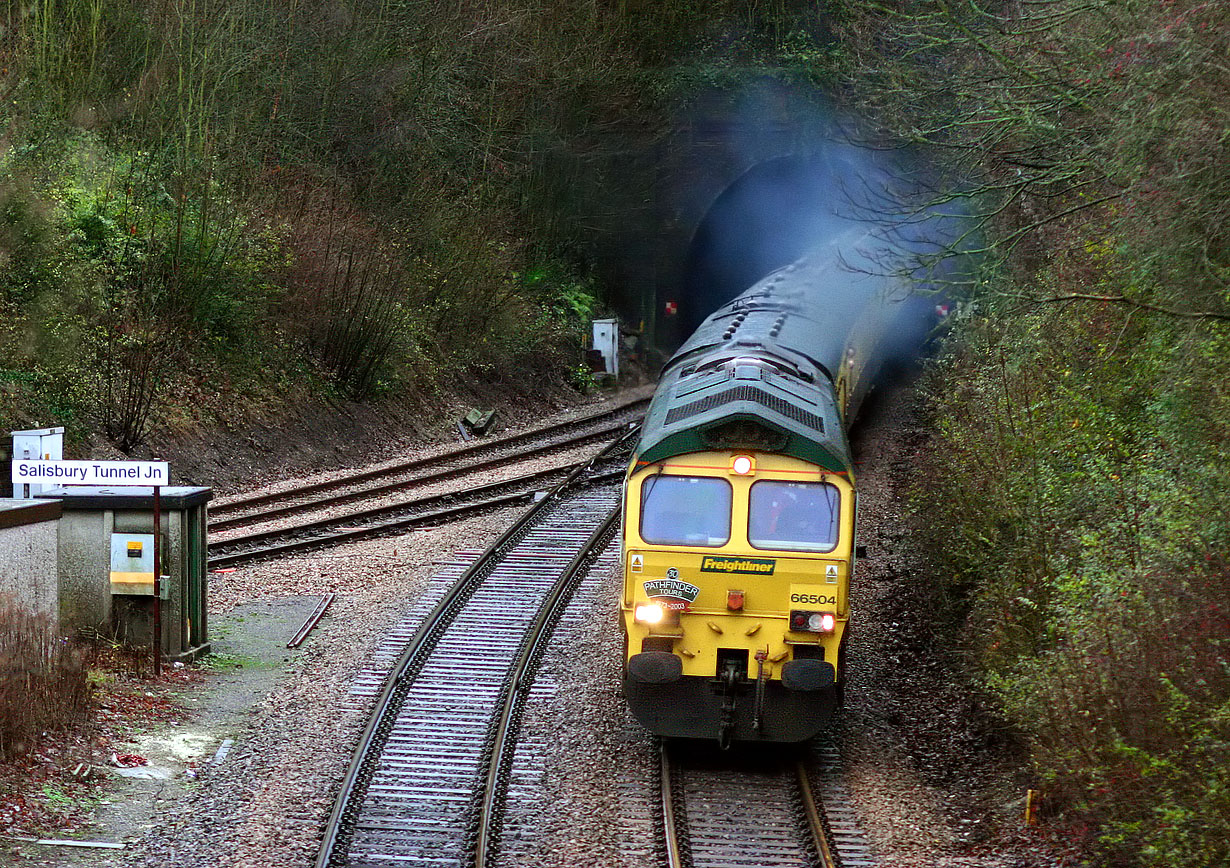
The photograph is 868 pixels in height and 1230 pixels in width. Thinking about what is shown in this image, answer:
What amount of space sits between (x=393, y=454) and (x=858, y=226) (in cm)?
1296

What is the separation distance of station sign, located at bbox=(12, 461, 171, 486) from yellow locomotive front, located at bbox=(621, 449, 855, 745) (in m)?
4.59

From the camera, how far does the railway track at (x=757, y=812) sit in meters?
8.54

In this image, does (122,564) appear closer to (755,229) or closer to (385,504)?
(385,504)

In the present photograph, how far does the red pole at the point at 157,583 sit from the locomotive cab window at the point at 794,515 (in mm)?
5610

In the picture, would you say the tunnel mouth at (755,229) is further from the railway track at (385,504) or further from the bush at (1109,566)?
the bush at (1109,566)

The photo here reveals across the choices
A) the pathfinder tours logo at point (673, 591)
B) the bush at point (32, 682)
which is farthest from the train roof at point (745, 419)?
the bush at point (32, 682)

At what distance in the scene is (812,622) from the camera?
954 cm

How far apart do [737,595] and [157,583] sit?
224 inches

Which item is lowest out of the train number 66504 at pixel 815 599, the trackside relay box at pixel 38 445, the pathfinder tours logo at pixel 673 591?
the train number 66504 at pixel 815 599

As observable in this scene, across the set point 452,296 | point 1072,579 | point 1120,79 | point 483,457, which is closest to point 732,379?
point 1072,579

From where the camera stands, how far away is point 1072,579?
8.90 m

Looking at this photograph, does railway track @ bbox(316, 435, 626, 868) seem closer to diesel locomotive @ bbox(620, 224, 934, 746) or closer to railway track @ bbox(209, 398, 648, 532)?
diesel locomotive @ bbox(620, 224, 934, 746)

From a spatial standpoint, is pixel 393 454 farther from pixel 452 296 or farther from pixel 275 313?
pixel 452 296

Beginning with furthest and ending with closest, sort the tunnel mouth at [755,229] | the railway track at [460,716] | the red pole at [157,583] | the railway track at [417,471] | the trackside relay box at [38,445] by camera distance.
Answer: the tunnel mouth at [755,229] → the railway track at [417,471] → the trackside relay box at [38,445] → the red pole at [157,583] → the railway track at [460,716]
